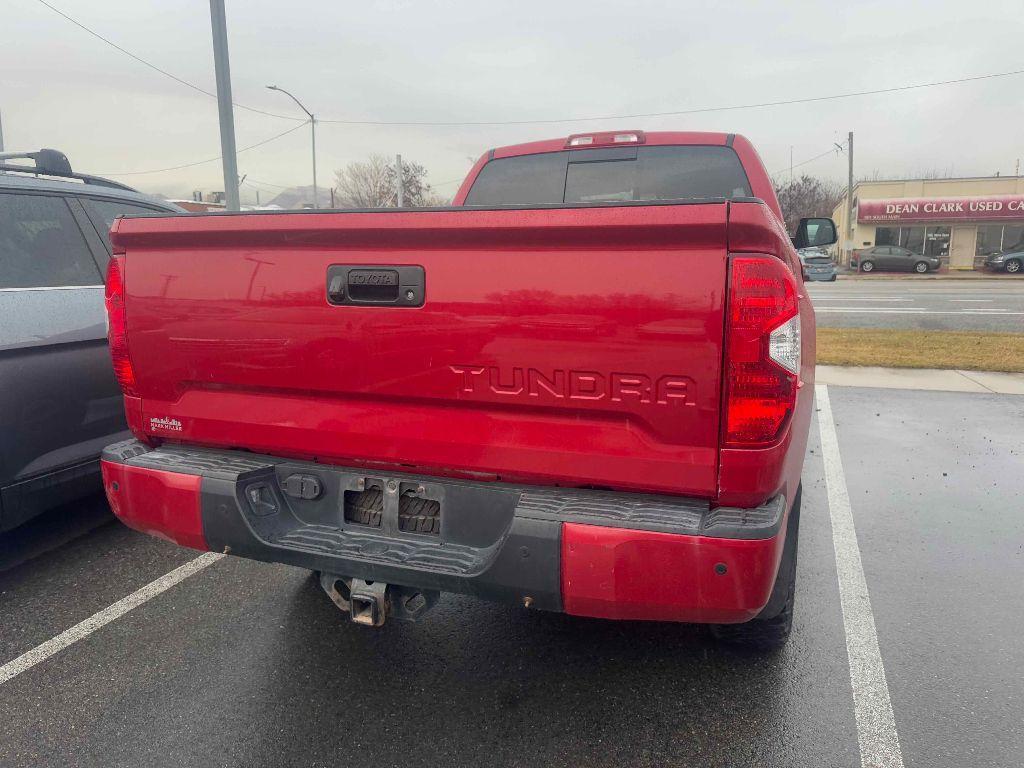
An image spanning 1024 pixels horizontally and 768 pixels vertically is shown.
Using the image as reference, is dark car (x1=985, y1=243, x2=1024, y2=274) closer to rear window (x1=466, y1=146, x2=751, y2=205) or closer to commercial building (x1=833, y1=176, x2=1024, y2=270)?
commercial building (x1=833, y1=176, x2=1024, y2=270)

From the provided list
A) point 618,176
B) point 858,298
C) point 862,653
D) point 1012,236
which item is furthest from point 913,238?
point 862,653

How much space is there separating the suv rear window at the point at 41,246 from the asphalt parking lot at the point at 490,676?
57.6 inches

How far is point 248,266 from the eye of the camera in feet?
7.41

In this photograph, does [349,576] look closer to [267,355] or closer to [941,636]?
[267,355]

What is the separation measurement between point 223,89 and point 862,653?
930 cm

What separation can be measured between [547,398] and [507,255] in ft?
1.37

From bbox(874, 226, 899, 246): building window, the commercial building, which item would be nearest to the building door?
the commercial building

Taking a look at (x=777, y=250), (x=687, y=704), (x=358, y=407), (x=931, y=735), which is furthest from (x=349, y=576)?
(x=931, y=735)

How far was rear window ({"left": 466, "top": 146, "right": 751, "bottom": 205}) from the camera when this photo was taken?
380 cm

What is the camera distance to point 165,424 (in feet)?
8.30

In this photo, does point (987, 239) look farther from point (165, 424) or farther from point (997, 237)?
point (165, 424)

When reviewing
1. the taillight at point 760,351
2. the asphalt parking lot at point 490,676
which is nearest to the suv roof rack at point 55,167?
the asphalt parking lot at point 490,676

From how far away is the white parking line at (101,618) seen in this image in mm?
2734

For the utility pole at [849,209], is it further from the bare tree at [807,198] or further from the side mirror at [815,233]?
the side mirror at [815,233]
